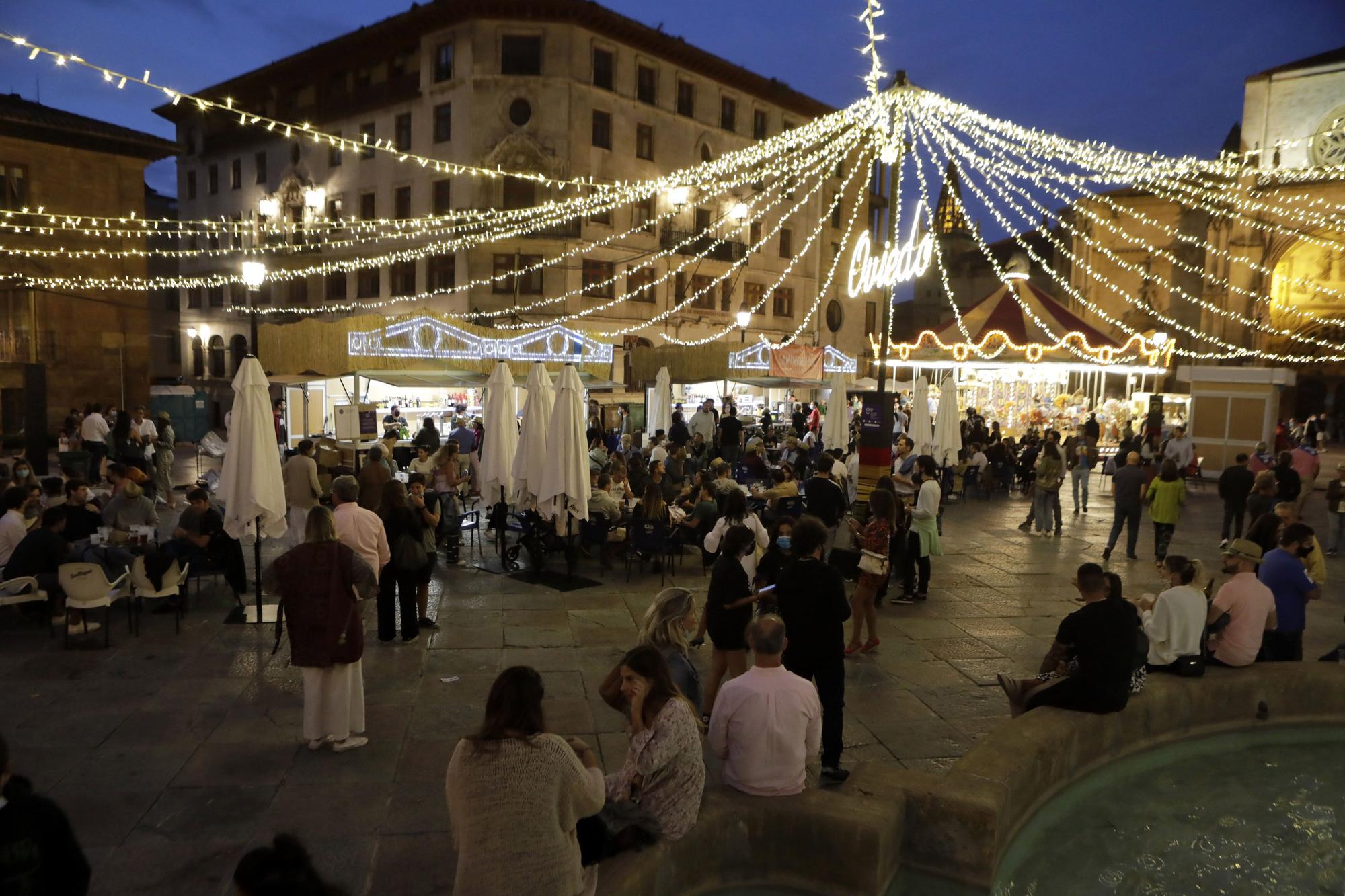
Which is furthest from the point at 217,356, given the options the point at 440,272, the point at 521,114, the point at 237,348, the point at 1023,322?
the point at 1023,322

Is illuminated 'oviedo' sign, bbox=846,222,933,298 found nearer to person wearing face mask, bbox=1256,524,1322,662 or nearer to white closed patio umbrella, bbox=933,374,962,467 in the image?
white closed patio umbrella, bbox=933,374,962,467

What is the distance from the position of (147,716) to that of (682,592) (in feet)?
13.0

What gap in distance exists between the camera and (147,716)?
19.1 feet

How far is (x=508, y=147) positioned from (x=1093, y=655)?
28.7m

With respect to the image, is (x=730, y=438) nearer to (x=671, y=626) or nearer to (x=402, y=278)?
(x=671, y=626)

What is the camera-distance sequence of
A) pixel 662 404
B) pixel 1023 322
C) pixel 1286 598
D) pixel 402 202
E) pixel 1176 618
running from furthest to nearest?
pixel 402 202
pixel 1023 322
pixel 662 404
pixel 1286 598
pixel 1176 618

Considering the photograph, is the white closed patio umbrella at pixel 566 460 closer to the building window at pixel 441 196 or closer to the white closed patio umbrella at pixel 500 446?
the white closed patio umbrella at pixel 500 446

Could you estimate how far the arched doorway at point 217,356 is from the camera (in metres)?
38.8

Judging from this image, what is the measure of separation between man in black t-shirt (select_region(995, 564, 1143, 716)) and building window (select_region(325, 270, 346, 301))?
111 ft

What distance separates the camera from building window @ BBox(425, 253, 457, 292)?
1225 inches

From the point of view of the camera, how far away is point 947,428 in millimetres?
15695

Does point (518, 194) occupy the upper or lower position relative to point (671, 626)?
upper

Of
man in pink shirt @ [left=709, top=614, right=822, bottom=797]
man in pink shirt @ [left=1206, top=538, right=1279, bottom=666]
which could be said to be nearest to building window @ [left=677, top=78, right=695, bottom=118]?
man in pink shirt @ [left=1206, top=538, right=1279, bottom=666]

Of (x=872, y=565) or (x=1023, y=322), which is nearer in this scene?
(x=872, y=565)
